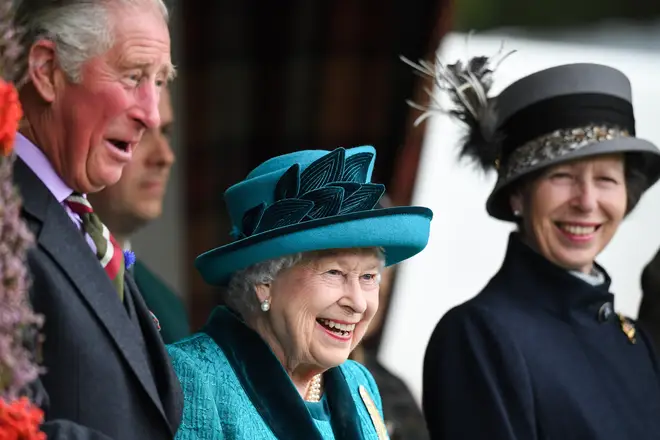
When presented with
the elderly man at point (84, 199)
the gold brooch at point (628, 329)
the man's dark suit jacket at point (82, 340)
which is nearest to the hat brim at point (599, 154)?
the gold brooch at point (628, 329)

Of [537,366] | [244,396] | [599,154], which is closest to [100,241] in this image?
[244,396]

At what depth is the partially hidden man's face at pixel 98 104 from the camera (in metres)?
2.54

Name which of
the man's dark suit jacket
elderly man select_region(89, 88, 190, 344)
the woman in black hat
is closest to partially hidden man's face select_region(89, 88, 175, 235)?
elderly man select_region(89, 88, 190, 344)

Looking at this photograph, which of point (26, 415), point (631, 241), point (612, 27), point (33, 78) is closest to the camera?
point (26, 415)

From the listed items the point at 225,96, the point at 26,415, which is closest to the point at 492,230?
the point at 225,96

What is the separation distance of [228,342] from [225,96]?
13.0 ft

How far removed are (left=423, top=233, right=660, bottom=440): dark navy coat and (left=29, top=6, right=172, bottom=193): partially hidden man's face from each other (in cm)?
127

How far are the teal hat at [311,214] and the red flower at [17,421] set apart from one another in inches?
38.9

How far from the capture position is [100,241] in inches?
103

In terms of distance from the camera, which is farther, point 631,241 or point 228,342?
point 631,241

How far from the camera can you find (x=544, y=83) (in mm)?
3756

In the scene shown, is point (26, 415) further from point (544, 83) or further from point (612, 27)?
point (612, 27)

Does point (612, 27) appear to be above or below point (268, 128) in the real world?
above

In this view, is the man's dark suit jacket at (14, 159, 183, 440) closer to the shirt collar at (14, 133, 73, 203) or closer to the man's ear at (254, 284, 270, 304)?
the shirt collar at (14, 133, 73, 203)
